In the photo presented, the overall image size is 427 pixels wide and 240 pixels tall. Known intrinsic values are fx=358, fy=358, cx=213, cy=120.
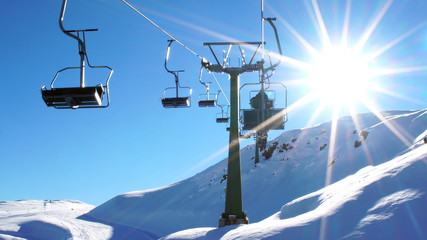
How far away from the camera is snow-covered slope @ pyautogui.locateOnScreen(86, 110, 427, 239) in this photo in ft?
27.4

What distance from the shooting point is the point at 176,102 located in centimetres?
1253

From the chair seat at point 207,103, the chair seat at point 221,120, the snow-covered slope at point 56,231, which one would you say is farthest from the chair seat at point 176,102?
the snow-covered slope at point 56,231

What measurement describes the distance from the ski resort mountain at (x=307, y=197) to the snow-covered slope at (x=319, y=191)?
0.04 metres

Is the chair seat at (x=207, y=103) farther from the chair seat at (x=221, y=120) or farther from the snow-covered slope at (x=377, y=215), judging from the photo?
the snow-covered slope at (x=377, y=215)

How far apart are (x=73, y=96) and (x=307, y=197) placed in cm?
1209

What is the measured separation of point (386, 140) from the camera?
2670 cm

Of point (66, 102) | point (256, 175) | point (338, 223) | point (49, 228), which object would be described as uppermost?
point (66, 102)

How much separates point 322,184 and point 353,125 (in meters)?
15.2

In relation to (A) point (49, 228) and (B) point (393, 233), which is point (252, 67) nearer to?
(B) point (393, 233)

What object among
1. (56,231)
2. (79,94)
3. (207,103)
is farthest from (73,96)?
(56,231)

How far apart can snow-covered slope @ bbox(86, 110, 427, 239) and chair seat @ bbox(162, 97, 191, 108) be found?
15.1 feet

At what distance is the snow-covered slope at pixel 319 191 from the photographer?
834 cm

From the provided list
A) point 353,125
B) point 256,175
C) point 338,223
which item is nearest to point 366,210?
point 338,223

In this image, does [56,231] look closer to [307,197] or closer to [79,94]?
[307,197]
